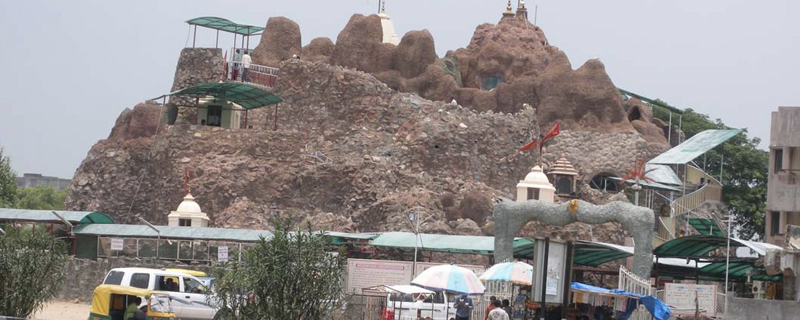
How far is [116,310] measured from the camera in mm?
33812

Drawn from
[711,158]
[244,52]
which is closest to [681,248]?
[244,52]

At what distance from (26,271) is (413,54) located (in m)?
43.4

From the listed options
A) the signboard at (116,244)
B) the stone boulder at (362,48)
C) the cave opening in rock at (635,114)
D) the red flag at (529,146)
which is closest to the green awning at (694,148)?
the red flag at (529,146)

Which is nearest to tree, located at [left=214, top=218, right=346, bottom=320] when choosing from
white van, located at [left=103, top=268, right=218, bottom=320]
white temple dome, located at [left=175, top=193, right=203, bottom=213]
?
white van, located at [left=103, top=268, right=218, bottom=320]

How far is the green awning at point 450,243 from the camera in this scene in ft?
154

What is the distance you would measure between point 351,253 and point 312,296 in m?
22.9

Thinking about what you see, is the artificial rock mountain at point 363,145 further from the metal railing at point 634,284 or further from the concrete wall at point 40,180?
the concrete wall at point 40,180

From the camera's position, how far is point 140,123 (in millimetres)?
68062

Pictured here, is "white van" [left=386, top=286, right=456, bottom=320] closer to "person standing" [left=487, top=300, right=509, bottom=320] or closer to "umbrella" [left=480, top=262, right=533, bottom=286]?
"umbrella" [left=480, top=262, right=533, bottom=286]

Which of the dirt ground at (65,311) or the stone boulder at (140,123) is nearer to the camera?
the dirt ground at (65,311)

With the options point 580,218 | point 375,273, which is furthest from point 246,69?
point 375,273

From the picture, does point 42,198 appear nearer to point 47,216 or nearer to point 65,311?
point 47,216

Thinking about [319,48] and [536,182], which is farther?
[319,48]

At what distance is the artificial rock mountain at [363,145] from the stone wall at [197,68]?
0.21ft
